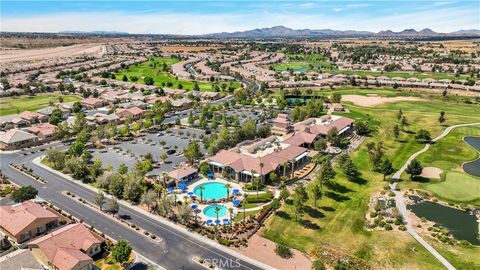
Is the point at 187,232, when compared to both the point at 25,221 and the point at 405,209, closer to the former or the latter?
the point at 25,221

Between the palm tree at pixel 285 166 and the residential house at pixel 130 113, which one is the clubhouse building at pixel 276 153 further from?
the residential house at pixel 130 113

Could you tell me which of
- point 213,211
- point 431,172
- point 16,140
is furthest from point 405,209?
point 16,140

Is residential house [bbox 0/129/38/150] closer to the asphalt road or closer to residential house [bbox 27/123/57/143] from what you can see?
residential house [bbox 27/123/57/143]

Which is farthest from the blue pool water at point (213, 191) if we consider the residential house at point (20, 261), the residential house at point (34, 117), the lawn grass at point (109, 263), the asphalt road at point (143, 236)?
the residential house at point (34, 117)

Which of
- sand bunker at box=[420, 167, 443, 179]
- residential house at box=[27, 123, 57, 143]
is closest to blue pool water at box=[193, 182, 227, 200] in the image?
sand bunker at box=[420, 167, 443, 179]

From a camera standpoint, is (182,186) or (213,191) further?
(182,186)

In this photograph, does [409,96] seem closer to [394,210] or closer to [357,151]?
[357,151]
